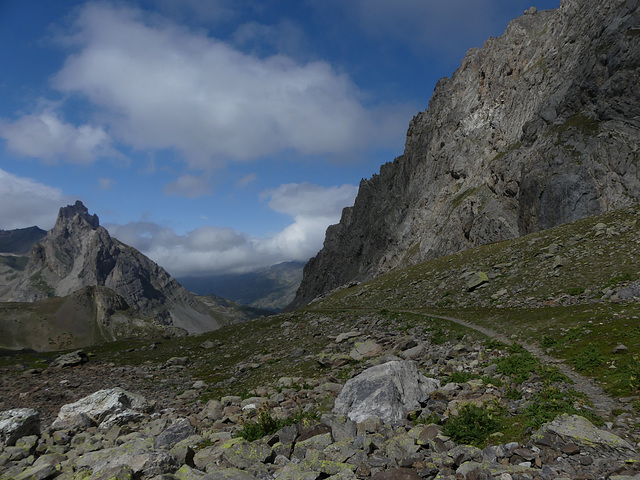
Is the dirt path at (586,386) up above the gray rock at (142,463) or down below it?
below

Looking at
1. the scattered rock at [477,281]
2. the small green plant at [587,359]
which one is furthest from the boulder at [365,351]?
the scattered rock at [477,281]

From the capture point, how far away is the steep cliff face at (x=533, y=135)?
94.4 m

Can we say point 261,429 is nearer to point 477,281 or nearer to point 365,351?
point 365,351

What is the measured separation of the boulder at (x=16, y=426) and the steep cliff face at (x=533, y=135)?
372ft

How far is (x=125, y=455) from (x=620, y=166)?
119m

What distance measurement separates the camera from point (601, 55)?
10756 centimetres

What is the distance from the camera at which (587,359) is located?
17.6 meters

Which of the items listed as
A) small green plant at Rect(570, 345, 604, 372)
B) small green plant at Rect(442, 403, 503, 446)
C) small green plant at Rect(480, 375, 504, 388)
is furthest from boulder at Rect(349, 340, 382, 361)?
small green plant at Rect(442, 403, 503, 446)

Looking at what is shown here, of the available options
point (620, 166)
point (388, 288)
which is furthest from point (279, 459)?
point (620, 166)

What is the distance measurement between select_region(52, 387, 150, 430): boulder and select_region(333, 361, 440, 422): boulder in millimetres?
13897

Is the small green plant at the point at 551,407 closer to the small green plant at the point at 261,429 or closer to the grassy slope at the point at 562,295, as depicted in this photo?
the grassy slope at the point at 562,295

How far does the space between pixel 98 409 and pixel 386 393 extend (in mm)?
17486

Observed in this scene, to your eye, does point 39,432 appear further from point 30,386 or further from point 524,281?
point 524,281

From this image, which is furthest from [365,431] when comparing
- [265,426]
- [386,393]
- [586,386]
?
[586,386]
